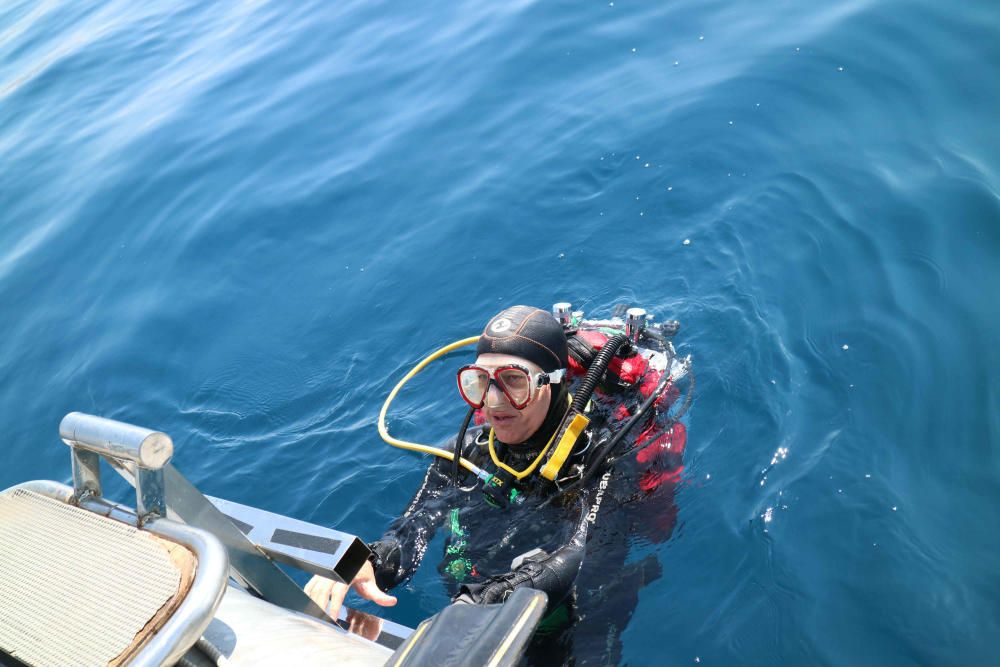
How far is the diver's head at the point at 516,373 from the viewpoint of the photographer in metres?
3.34

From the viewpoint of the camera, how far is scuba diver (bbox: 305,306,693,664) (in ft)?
10.7

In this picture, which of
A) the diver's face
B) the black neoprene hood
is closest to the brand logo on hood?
the black neoprene hood

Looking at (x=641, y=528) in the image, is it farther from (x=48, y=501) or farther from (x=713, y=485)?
(x=48, y=501)

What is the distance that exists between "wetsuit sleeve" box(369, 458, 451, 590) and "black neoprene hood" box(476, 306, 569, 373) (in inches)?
26.3

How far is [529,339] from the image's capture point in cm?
342

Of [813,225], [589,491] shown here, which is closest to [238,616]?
[589,491]

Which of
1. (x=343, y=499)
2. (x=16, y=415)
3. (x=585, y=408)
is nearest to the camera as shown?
(x=585, y=408)

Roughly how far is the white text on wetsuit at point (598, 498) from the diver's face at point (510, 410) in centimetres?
34

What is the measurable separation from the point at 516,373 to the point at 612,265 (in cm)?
238

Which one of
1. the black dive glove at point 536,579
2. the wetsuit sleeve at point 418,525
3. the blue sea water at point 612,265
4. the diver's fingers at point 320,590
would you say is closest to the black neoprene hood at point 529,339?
the wetsuit sleeve at point 418,525

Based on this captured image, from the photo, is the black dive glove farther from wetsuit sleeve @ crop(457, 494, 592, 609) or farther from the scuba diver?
the scuba diver

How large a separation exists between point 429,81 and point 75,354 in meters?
4.05

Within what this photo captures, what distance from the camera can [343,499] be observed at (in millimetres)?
4457

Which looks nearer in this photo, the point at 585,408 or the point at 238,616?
the point at 238,616
